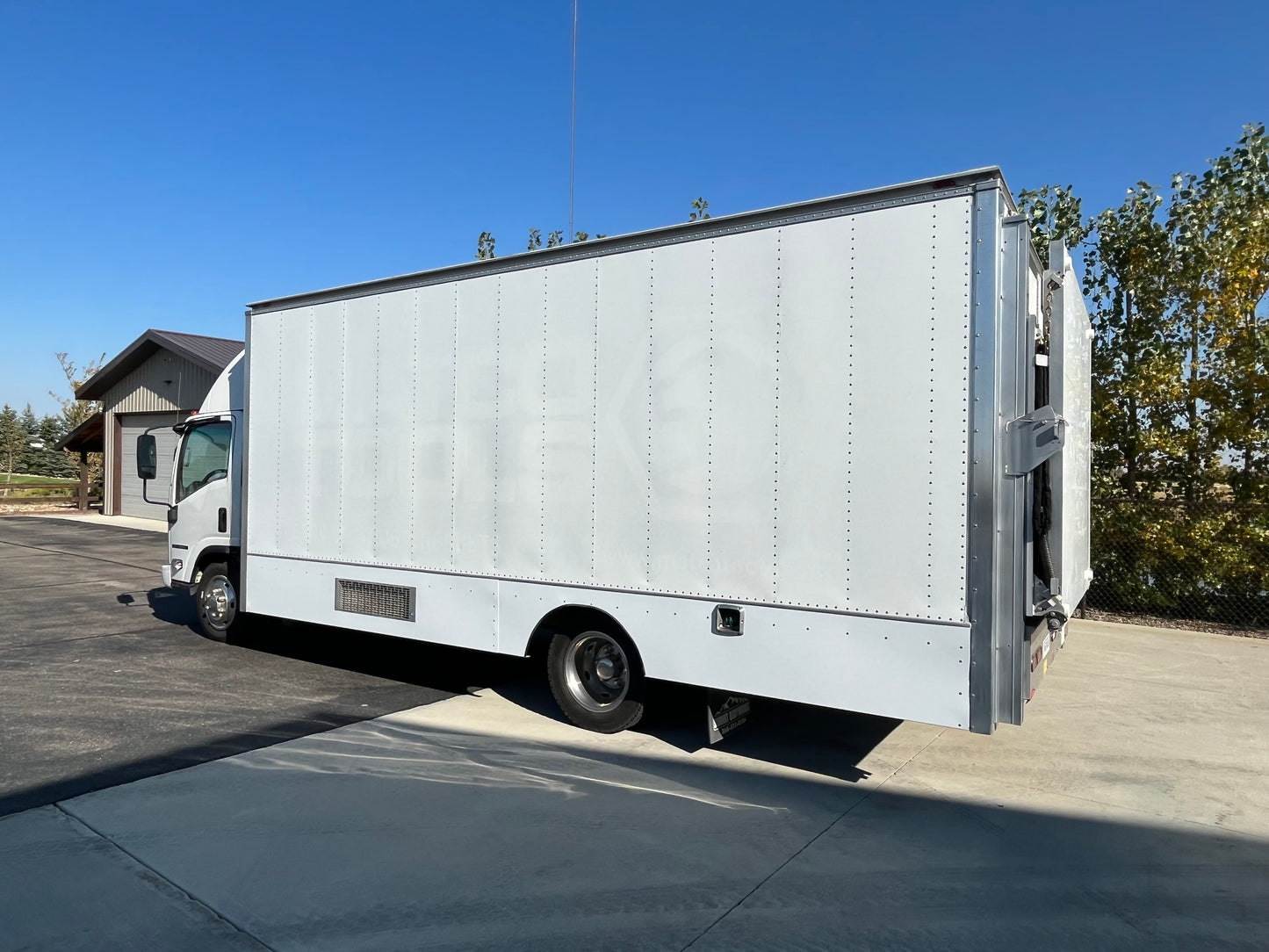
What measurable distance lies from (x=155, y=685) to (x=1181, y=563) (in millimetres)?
10370

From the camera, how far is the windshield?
812 centimetres

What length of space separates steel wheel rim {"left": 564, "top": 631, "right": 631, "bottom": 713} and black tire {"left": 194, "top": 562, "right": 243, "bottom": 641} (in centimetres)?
422

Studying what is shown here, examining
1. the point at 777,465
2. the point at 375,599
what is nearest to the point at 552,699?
the point at 375,599

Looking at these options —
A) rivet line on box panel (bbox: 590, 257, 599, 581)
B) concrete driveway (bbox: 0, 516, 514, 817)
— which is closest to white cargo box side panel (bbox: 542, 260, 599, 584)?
rivet line on box panel (bbox: 590, 257, 599, 581)

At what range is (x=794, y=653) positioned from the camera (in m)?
4.53

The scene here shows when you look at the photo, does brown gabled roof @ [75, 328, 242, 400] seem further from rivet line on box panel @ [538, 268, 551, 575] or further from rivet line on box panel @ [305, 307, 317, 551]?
rivet line on box panel @ [538, 268, 551, 575]

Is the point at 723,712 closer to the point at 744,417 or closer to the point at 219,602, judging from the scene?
the point at 744,417

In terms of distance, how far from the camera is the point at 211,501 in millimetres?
8164

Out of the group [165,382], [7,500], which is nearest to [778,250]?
[165,382]

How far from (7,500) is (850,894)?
3818 cm

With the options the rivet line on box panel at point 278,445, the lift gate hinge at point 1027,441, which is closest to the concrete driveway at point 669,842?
the lift gate hinge at point 1027,441

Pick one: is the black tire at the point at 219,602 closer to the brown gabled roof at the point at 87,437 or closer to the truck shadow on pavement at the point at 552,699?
the truck shadow on pavement at the point at 552,699

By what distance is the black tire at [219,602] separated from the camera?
8.38 meters

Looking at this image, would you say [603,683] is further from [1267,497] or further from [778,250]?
[1267,497]
